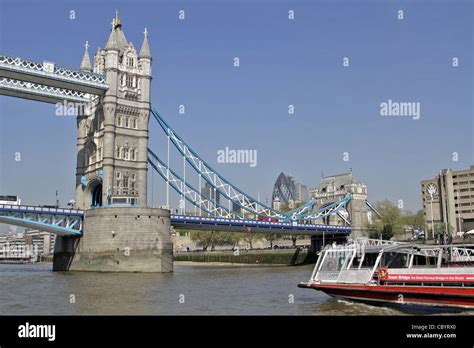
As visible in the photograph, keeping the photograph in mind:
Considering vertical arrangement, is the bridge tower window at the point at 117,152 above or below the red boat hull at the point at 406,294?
above

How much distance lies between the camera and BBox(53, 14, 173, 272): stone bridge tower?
165 ft

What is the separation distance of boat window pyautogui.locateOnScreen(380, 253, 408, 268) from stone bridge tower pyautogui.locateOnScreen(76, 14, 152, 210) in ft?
122

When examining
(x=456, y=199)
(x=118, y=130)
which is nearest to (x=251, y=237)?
(x=456, y=199)

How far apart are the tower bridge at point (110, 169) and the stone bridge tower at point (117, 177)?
0.31 feet

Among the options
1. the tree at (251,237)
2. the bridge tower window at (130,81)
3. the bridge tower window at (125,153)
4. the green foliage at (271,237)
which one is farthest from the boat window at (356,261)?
the tree at (251,237)

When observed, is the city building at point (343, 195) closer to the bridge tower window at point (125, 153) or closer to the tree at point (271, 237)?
the tree at point (271, 237)

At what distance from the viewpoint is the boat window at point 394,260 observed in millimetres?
22391

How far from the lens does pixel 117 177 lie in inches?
2280

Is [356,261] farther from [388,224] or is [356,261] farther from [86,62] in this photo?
[388,224]

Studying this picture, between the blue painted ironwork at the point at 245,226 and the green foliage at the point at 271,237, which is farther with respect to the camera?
the green foliage at the point at 271,237

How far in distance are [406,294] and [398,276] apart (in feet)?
2.53

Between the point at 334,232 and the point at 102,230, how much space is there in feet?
135

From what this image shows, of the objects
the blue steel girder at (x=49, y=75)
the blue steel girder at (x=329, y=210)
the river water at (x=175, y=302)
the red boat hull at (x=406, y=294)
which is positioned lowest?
the river water at (x=175, y=302)
